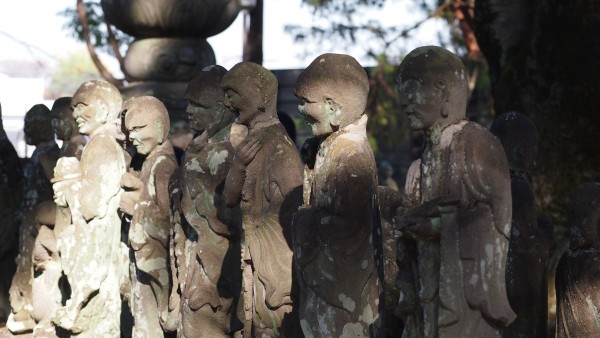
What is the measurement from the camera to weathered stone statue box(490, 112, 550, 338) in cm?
800

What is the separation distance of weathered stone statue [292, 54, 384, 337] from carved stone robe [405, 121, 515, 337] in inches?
31.5

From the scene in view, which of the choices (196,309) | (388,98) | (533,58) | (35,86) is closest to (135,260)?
(196,309)

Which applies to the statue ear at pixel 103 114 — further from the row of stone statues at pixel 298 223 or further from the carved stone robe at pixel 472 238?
the carved stone robe at pixel 472 238

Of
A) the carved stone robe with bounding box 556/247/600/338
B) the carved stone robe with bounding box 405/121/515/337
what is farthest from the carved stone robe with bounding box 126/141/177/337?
the carved stone robe with bounding box 405/121/515/337

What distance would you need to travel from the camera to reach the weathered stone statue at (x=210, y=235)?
909 centimetres

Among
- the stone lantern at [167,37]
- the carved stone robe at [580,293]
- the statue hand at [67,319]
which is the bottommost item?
the statue hand at [67,319]

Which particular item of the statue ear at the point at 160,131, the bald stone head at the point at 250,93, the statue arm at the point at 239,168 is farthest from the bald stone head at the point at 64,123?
the statue arm at the point at 239,168

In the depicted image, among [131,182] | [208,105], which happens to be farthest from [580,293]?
[131,182]

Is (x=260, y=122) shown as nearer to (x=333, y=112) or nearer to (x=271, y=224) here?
(x=271, y=224)

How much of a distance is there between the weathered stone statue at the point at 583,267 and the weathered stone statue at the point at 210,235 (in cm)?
245

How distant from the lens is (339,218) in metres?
7.32

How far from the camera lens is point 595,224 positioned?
7.79 m

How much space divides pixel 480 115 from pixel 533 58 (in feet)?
33.7

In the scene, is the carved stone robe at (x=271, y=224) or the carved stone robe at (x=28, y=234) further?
the carved stone robe at (x=28, y=234)
